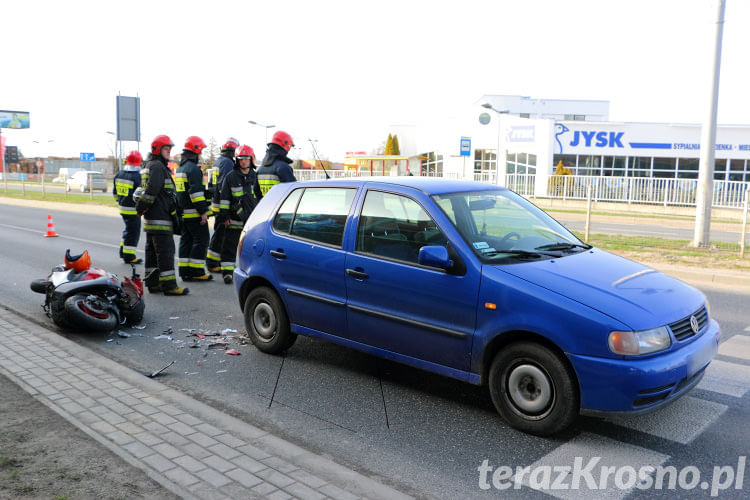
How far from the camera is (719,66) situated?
1317 cm

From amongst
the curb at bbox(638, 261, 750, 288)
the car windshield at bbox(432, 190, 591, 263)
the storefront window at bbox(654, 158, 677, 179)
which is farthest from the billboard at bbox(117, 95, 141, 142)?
the storefront window at bbox(654, 158, 677, 179)

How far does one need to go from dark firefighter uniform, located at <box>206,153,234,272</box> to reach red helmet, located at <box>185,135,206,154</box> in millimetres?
695

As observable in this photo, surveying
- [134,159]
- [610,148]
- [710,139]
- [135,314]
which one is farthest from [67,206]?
[610,148]

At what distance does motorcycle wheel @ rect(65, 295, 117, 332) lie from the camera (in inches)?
251

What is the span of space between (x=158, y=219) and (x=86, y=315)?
251 centimetres

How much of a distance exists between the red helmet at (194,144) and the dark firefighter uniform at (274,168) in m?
0.98

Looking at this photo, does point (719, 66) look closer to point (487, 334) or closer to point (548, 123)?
point (487, 334)

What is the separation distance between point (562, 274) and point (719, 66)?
11583 millimetres

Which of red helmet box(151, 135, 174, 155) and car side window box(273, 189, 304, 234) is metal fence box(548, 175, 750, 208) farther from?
car side window box(273, 189, 304, 234)

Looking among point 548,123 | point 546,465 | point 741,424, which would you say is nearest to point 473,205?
point 546,465

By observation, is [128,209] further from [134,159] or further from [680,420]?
[680,420]

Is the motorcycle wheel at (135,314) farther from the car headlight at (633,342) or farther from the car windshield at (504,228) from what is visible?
the car headlight at (633,342)

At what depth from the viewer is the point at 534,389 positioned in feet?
13.4

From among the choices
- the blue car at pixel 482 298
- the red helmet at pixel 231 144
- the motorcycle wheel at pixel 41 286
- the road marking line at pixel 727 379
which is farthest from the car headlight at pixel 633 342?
the red helmet at pixel 231 144
